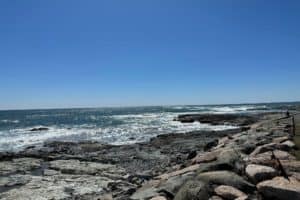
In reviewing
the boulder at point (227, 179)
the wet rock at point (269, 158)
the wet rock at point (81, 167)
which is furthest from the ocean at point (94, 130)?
the boulder at point (227, 179)

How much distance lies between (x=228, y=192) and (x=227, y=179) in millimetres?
581

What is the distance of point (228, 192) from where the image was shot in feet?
19.6

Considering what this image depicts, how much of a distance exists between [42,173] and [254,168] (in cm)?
1083

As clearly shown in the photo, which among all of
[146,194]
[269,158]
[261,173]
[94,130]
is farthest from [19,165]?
[94,130]

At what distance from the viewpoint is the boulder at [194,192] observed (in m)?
6.07

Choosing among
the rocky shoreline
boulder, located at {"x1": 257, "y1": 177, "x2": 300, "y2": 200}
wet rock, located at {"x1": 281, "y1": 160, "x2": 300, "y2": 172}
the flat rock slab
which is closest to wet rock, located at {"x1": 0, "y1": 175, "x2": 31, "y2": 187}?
the rocky shoreline

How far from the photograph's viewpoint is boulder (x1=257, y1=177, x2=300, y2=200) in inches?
203

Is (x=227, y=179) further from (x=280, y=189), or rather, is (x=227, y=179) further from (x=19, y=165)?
(x=19, y=165)

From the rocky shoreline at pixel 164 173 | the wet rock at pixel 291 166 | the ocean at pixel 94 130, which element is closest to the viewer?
the rocky shoreline at pixel 164 173

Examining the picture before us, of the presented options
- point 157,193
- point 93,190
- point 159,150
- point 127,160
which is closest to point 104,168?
point 127,160

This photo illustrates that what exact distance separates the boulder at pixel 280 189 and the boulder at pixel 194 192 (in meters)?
0.96

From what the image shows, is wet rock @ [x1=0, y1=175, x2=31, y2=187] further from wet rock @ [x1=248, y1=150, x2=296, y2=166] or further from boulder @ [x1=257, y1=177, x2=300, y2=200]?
boulder @ [x1=257, y1=177, x2=300, y2=200]

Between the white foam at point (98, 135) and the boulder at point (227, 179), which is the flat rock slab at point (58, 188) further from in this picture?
the white foam at point (98, 135)

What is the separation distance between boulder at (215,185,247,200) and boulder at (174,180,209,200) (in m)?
0.23
